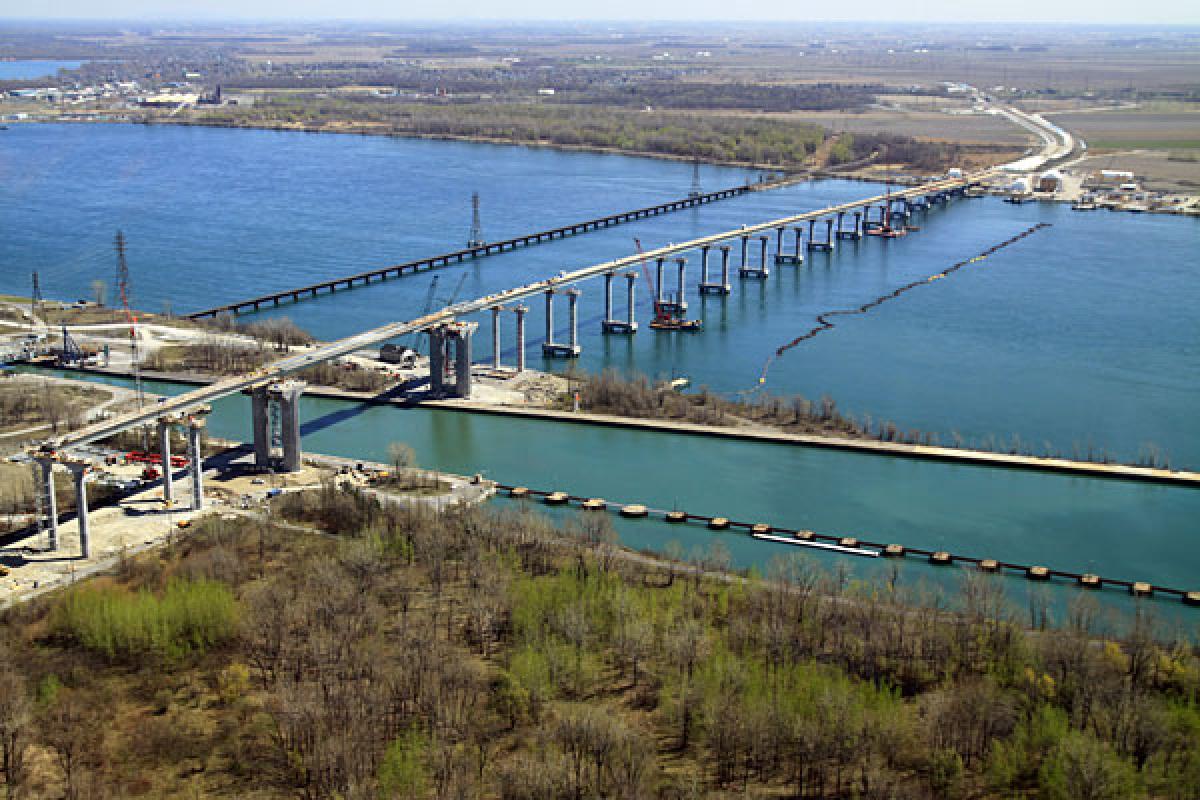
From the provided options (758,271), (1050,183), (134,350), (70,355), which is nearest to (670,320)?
(758,271)

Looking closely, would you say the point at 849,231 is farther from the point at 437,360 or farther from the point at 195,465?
the point at 195,465

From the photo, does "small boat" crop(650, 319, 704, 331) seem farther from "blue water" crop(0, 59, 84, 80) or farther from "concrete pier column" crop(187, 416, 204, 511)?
"blue water" crop(0, 59, 84, 80)

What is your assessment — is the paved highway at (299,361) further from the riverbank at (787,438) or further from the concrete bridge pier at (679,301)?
the riverbank at (787,438)

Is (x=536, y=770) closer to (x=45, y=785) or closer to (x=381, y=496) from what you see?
(x=45, y=785)

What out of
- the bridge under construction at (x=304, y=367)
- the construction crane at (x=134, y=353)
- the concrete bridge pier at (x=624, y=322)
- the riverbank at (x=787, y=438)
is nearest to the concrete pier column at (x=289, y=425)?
the bridge under construction at (x=304, y=367)

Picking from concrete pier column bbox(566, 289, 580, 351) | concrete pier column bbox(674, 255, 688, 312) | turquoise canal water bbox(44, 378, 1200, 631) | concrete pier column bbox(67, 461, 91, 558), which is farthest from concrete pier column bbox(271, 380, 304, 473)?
concrete pier column bbox(674, 255, 688, 312)
